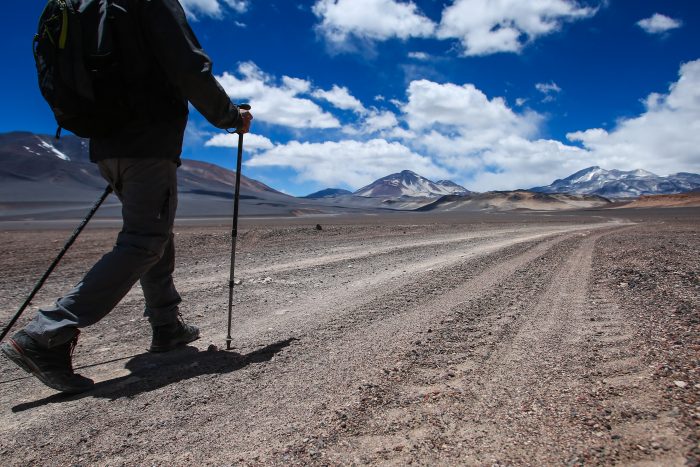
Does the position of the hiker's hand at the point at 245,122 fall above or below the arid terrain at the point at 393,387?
above

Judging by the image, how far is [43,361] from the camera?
6.95 ft

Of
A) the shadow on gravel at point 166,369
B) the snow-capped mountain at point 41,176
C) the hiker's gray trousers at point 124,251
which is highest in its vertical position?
the snow-capped mountain at point 41,176

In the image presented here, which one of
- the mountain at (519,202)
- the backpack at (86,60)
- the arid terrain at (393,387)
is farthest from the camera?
the mountain at (519,202)

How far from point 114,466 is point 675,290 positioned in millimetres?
4348

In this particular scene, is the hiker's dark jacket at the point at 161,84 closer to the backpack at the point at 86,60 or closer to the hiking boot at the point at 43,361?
the backpack at the point at 86,60

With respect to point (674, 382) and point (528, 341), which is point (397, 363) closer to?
point (528, 341)

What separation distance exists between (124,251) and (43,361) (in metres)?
0.65

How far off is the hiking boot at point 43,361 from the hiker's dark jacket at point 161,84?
3.40 ft

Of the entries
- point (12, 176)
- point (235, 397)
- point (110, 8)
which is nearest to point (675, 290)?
point (235, 397)

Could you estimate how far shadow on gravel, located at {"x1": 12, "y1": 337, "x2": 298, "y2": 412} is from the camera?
216 cm

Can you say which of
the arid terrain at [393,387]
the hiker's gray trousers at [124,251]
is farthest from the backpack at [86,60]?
the arid terrain at [393,387]

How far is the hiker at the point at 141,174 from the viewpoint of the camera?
214 centimetres

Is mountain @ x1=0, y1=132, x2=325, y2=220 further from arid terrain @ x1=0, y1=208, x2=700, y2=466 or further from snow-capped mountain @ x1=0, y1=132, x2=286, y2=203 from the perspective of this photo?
arid terrain @ x1=0, y1=208, x2=700, y2=466

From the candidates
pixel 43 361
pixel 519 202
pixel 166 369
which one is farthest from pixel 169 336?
pixel 519 202
